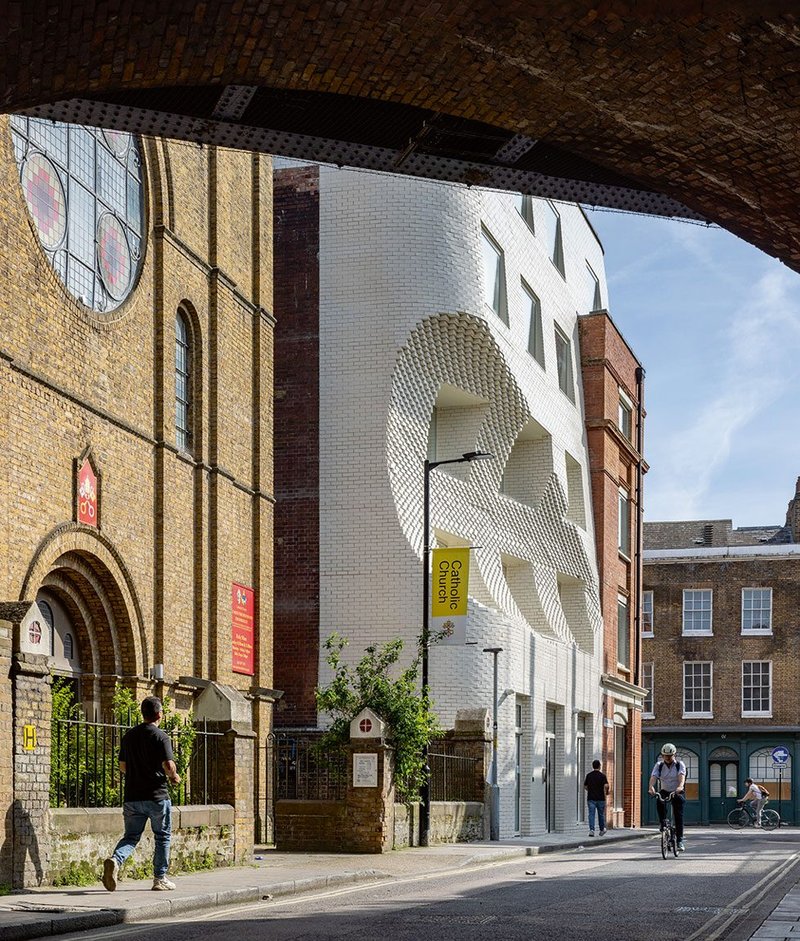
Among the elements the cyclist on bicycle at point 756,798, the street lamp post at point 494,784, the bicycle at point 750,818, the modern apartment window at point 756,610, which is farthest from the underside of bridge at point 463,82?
the modern apartment window at point 756,610

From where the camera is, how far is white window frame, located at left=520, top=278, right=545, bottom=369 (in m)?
39.9

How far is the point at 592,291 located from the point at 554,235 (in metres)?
5.47

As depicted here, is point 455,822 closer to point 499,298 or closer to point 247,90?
point 499,298

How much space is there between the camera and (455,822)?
2875 cm

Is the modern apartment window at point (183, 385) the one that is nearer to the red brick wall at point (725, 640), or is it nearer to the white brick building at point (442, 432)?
the white brick building at point (442, 432)

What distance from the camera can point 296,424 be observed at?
1303 inches

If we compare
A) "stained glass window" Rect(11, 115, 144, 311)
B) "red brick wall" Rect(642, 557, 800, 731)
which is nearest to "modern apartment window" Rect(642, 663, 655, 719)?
"red brick wall" Rect(642, 557, 800, 731)

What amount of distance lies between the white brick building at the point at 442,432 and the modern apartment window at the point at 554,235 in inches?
105

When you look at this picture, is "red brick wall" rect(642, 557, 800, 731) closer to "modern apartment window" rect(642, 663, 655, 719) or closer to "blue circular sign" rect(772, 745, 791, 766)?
"modern apartment window" rect(642, 663, 655, 719)

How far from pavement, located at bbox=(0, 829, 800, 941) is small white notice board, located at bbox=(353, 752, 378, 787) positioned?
3.79 feet

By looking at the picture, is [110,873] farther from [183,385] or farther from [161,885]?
[183,385]

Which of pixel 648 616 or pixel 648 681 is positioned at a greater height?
pixel 648 616

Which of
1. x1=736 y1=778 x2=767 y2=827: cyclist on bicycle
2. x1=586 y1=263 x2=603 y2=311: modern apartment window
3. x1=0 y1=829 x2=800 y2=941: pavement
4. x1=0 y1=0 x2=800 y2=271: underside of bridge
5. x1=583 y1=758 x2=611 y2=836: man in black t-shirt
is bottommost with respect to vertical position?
x1=736 y1=778 x2=767 y2=827: cyclist on bicycle

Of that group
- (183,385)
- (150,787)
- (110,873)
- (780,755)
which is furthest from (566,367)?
(110,873)
